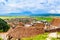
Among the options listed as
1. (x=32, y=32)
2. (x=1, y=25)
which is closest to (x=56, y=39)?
(x=32, y=32)

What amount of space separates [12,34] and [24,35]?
114 cm

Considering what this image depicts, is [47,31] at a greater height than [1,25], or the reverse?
[47,31]

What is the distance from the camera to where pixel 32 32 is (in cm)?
1717

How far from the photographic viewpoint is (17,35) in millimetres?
16922

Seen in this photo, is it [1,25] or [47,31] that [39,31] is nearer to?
[47,31]

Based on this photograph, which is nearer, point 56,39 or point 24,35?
point 56,39

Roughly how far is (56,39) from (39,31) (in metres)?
3.56

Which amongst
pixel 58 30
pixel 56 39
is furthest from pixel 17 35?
pixel 56 39

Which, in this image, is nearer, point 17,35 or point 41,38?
point 41,38

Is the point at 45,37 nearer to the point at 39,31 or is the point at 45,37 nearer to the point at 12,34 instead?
the point at 39,31

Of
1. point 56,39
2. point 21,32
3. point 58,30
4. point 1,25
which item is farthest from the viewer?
point 1,25

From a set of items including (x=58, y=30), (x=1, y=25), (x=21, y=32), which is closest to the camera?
(x=58, y=30)

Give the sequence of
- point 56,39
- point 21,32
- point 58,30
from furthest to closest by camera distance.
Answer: point 21,32
point 58,30
point 56,39

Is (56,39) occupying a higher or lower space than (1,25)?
higher
